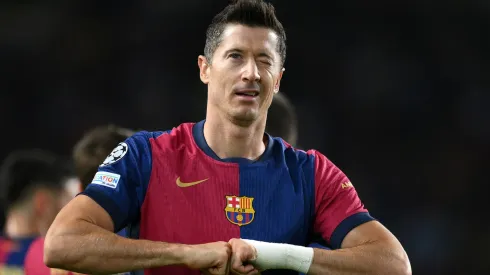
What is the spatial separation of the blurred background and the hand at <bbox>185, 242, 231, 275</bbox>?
618 centimetres

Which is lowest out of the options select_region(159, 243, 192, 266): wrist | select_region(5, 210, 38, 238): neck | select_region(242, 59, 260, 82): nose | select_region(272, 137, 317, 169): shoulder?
select_region(5, 210, 38, 238): neck

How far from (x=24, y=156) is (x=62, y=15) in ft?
15.0

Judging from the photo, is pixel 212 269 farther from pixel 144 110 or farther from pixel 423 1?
pixel 423 1

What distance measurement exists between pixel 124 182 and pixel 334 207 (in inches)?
34.2

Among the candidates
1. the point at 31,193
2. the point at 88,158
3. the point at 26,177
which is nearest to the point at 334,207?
the point at 88,158

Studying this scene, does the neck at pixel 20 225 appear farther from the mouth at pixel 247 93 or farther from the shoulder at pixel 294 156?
the mouth at pixel 247 93

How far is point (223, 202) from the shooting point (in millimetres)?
3465

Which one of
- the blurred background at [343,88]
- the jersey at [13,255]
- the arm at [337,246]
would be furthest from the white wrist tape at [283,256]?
the blurred background at [343,88]

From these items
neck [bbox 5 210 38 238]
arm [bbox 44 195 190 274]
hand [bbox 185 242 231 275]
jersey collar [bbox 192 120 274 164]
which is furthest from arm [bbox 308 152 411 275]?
neck [bbox 5 210 38 238]

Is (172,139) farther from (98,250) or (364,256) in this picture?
(364,256)

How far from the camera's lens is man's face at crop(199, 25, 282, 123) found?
3.44 metres

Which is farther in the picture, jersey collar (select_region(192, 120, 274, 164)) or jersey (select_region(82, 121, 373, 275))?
jersey collar (select_region(192, 120, 274, 164))

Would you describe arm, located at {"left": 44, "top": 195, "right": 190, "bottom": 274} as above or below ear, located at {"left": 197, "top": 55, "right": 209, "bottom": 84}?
below

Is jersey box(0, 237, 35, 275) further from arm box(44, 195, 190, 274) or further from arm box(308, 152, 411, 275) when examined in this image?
arm box(308, 152, 411, 275)
